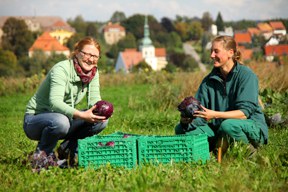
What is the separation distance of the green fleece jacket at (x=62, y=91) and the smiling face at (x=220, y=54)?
1179mm

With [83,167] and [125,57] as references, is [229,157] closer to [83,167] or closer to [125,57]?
[83,167]

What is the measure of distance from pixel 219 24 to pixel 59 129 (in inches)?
3303

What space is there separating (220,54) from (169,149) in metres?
1.16

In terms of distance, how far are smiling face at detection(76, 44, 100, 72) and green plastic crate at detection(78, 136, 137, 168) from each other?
2.27ft

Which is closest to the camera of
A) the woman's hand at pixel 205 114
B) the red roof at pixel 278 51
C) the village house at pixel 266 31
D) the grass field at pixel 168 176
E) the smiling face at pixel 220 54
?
the grass field at pixel 168 176

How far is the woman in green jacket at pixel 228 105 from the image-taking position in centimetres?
494

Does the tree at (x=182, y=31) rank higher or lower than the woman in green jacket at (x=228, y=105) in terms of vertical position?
higher

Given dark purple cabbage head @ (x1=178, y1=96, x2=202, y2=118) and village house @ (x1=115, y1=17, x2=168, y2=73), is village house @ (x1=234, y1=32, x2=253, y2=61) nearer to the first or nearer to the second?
dark purple cabbage head @ (x1=178, y1=96, x2=202, y2=118)

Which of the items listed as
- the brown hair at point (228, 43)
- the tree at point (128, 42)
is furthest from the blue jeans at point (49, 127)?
the tree at point (128, 42)

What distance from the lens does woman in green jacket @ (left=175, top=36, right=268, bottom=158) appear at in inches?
195

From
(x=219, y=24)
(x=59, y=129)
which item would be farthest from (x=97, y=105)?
(x=219, y=24)

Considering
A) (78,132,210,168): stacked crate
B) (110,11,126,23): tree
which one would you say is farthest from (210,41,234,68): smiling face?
(110,11,126,23): tree

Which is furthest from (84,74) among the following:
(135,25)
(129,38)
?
(135,25)

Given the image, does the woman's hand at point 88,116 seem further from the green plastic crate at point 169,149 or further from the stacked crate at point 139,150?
the green plastic crate at point 169,149
